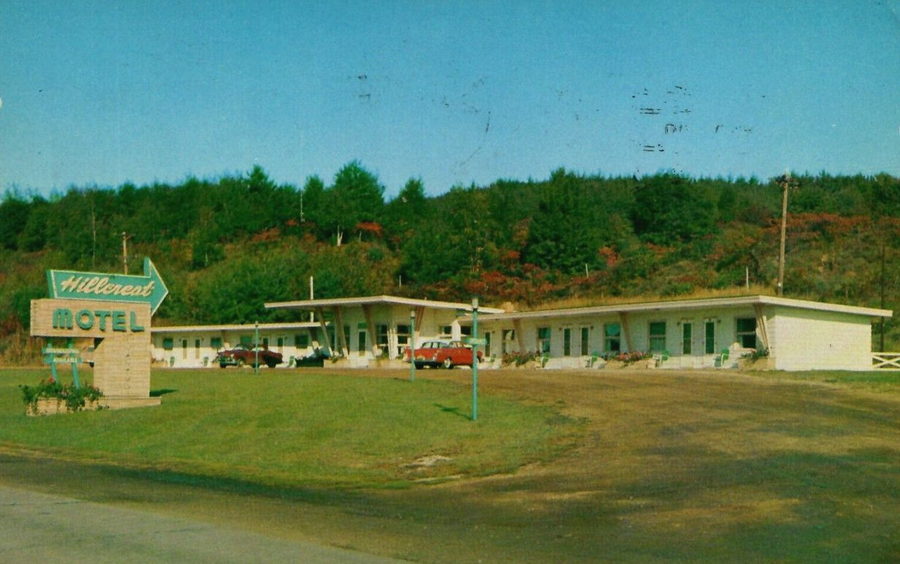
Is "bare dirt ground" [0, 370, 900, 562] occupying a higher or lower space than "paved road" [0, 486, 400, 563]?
lower

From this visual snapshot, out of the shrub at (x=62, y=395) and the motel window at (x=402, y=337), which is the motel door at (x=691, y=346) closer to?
the motel window at (x=402, y=337)

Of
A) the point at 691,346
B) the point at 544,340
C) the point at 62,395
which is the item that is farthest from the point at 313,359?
the point at 62,395

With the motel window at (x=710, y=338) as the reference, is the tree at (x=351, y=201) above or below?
above

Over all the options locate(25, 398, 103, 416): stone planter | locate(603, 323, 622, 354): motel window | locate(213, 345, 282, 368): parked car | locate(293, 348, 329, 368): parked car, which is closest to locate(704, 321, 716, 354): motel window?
locate(603, 323, 622, 354): motel window

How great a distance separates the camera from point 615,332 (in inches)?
1641

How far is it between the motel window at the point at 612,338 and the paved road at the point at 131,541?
31718 mm

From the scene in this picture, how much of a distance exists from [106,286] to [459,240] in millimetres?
50218

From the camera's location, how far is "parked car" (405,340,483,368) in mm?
44625

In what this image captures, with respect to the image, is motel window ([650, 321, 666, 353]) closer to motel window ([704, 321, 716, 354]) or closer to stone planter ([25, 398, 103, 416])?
motel window ([704, 321, 716, 354])

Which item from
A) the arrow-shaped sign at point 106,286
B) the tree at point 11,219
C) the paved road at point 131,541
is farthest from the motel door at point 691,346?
the tree at point 11,219

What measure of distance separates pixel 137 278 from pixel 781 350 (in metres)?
22.2

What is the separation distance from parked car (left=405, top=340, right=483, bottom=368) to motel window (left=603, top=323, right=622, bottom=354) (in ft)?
21.1

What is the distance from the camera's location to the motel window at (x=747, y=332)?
118 ft

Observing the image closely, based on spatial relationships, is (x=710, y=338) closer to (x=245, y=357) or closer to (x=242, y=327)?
(x=245, y=357)
